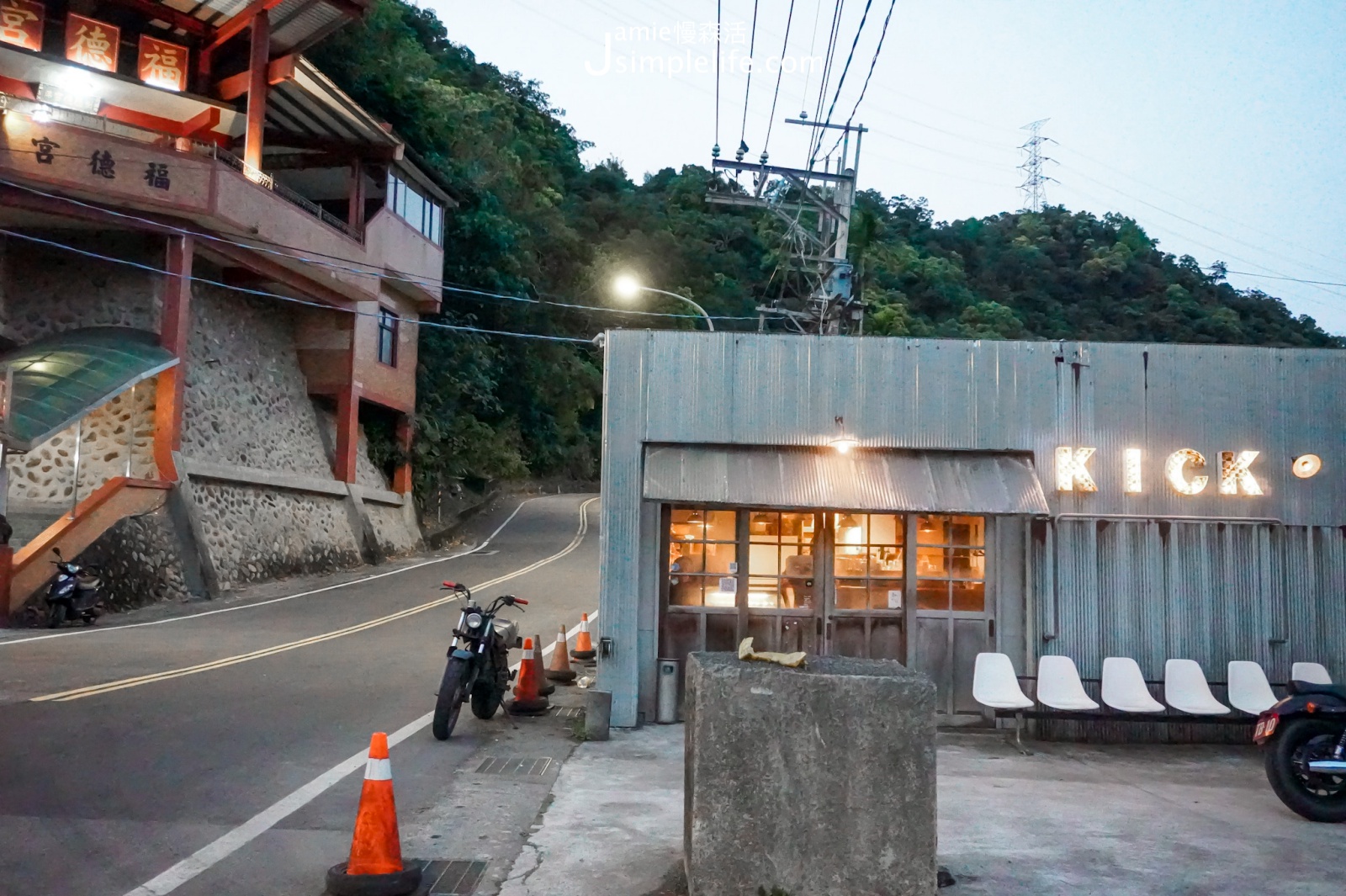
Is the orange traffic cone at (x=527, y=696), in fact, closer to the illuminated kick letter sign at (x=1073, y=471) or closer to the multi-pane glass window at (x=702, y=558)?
the multi-pane glass window at (x=702, y=558)

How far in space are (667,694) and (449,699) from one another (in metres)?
2.27

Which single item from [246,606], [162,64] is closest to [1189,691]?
[246,606]

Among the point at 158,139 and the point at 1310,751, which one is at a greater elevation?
the point at 158,139

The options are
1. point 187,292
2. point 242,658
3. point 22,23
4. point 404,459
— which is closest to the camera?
point 242,658

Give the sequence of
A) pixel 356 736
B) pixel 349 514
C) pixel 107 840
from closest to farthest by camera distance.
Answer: pixel 107 840
pixel 356 736
pixel 349 514

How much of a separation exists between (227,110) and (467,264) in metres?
13.7

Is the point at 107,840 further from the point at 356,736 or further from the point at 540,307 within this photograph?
the point at 540,307

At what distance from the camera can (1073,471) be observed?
33.8 feet

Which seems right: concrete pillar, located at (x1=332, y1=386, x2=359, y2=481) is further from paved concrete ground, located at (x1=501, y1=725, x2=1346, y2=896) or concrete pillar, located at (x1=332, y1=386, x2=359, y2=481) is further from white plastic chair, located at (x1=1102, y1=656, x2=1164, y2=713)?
white plastic chair, located at (x1=1102, y1=656, x2=1164, y2=713)

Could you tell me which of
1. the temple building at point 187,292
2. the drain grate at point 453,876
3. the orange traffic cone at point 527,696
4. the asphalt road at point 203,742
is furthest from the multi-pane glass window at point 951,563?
the temple building at point 187,292

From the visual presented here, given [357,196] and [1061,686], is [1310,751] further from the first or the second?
[357,196]

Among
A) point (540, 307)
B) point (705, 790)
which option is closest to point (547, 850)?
point (705, 790)

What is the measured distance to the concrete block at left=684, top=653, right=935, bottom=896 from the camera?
490 cm

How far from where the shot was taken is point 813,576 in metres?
10.5
